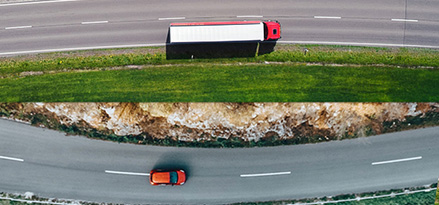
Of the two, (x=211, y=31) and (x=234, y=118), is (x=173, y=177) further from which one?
(x=211, y=31)

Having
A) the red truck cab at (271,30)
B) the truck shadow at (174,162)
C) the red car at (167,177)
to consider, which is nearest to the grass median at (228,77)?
the red truck cab at (271,30)

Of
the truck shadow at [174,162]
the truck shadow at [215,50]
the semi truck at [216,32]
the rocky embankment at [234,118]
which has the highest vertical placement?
the semi truck at [216,32]

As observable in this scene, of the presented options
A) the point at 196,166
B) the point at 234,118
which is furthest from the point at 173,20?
the point at 196,166

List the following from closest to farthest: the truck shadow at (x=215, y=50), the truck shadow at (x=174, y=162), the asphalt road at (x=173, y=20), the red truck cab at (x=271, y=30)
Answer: the red truck cab at (x=271, y=30)
the truck shadow at (x=215, y=50)
the asphalt road at (x=173, y=20)
the truck shadow at (x=174, y=162)

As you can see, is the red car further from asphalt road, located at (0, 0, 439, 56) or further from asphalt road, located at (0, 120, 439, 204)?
asphalt road, located at (0, 0, 439, 56)

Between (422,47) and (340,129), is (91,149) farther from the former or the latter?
(422,47)

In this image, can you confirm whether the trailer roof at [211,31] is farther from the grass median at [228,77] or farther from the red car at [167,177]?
the red car at [167,177]
